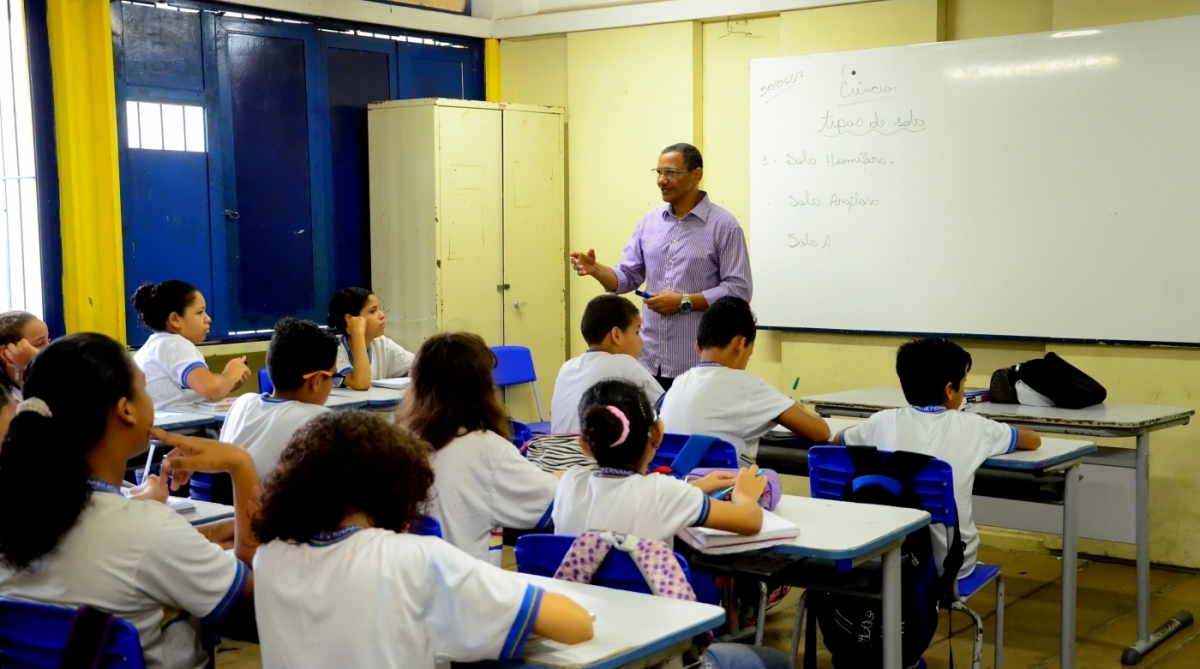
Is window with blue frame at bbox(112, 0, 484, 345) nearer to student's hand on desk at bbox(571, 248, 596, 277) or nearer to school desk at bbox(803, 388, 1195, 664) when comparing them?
student's hand on desk at bbox(571, 248, 596, 277)

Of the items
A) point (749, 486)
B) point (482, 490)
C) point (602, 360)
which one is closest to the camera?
point (749, 486)

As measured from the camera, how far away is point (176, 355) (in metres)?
4.43

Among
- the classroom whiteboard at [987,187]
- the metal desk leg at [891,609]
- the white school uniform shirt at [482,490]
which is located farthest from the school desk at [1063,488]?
the classroom whiteboard at [987,187]

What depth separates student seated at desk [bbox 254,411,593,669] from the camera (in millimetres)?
1770

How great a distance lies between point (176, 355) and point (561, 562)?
2585mm

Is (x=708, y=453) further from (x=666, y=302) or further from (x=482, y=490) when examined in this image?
(x=666, y=302)

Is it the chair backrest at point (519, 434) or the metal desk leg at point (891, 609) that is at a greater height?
the chair backrest at point (519, 434)

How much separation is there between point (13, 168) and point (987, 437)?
161 inches

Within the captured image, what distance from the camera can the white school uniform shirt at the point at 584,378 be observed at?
3930mm

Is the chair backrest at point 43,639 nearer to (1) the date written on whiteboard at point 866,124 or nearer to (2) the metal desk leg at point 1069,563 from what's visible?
(2) the metal desk leg at point 1069,563

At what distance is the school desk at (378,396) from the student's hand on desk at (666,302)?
3.30 ft

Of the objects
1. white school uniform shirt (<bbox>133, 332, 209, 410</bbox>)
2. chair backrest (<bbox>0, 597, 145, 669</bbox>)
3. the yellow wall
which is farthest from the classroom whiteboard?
chair backrest (<bbox>0, 597, 145, 669</bbox>)

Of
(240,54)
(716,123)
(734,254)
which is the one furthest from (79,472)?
(716,123)

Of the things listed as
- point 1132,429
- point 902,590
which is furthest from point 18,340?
point 1132,429
